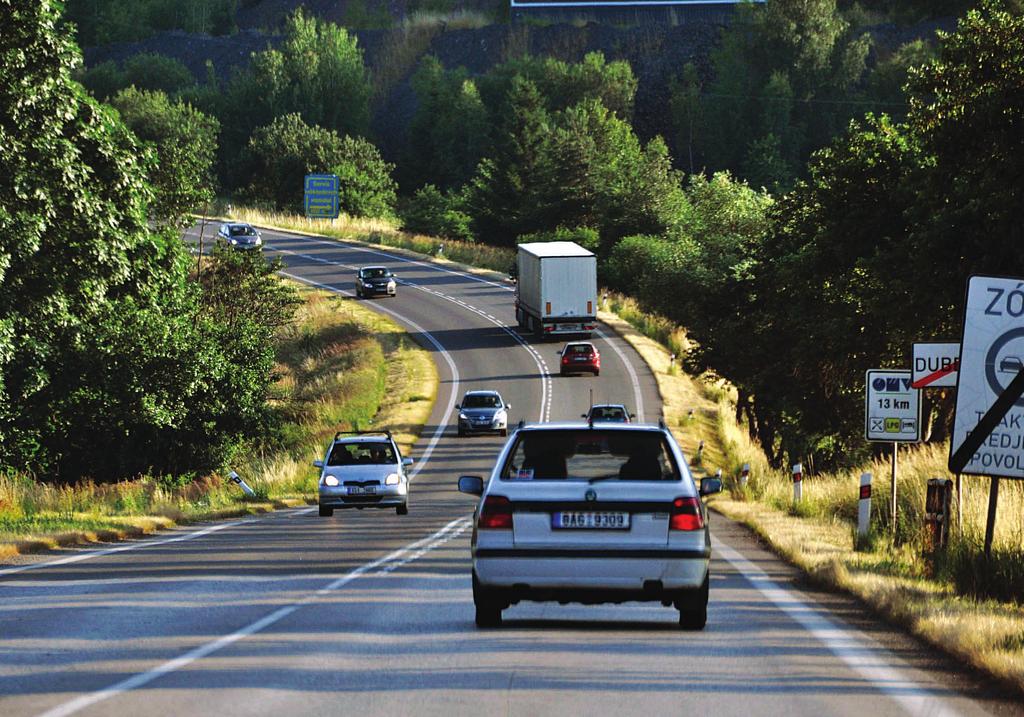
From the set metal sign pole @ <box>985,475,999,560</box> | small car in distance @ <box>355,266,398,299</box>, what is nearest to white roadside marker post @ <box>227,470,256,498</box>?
metal sign pole @ <box>985,475,999,560</box>

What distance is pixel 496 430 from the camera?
56031 millimetres

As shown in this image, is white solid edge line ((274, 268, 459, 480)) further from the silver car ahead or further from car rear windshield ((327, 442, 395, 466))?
the silver car ahead

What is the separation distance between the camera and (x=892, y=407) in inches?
855

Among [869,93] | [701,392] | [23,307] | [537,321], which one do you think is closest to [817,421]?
[701,392]

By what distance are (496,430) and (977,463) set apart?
4278 centimetres

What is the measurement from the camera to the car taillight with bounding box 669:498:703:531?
1170cm

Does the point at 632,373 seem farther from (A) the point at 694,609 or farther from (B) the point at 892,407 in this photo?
(A) the point at 694,609

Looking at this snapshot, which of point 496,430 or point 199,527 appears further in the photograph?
point 496,430

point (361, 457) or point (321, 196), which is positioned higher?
point (321, 196)

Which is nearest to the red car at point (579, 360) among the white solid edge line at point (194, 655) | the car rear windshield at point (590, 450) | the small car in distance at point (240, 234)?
the small car in distance at point (240, 234)

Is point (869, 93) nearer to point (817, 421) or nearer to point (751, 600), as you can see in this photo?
point (817, 421)

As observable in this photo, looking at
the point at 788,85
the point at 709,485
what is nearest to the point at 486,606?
the point at 709,485

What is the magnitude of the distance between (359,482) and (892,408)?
448 inches

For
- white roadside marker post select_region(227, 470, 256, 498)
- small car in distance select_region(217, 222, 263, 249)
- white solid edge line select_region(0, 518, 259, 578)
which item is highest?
small car in distance select_region(217, 222, 263, 249)
